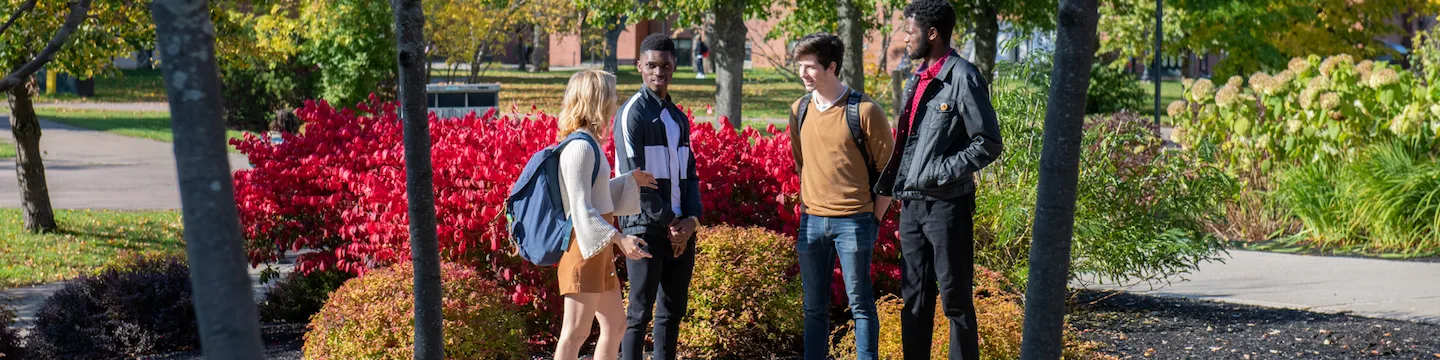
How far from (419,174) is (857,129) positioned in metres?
1.82

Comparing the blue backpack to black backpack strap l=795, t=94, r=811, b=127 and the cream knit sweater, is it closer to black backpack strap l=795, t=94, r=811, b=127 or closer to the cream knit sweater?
the cream knit sweater

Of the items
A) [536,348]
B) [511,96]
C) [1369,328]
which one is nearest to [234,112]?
[511,96]

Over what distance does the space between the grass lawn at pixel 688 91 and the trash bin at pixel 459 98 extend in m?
4.87

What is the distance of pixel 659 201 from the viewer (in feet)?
16.5

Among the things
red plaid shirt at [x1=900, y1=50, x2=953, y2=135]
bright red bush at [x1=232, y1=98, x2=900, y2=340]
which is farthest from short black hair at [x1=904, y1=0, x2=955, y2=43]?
bright red bush at [x1=232, y1=98, x2=900, y2=340]

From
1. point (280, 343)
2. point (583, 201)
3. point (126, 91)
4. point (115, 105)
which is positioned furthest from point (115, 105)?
point (583, 201)

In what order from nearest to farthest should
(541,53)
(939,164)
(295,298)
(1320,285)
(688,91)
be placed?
(939,164) → (295,298) → (1320,285) → (688,91) → (541,53)

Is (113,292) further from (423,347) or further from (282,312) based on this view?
(423,347)

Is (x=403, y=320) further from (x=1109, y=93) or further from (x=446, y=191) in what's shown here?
(x=1109, y=93)

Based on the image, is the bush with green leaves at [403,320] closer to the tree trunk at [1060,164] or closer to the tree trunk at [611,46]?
the tree trunk at [1060,164]

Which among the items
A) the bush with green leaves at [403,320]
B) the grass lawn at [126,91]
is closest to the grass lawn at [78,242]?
the bush with green leaves at [403,320]

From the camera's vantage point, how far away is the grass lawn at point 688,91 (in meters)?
31.5

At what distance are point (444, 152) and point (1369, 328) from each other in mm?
4435

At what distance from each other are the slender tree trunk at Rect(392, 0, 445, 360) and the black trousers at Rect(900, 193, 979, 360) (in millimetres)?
1807
